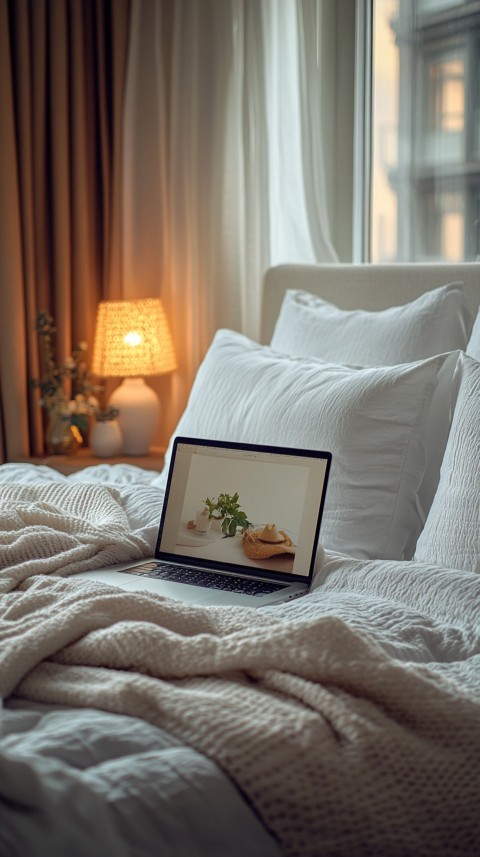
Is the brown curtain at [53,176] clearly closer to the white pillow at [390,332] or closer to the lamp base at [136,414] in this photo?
the lamp base at [136,414]

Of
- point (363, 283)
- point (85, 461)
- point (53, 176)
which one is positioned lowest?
point (85, 461)

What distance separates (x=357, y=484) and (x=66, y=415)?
1.55 meters

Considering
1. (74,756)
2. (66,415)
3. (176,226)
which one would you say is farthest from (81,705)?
(176,226)

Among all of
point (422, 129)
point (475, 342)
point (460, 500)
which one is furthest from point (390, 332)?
point (422, 129)

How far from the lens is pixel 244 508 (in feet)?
5.31

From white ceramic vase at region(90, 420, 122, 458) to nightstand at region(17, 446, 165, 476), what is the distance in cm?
2

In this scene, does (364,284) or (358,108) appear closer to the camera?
(364,284)

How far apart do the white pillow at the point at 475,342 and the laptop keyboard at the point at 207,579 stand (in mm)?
678

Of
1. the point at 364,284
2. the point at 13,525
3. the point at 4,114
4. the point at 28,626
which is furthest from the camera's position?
the point at 4,114

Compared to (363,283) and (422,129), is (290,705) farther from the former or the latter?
(422,129)

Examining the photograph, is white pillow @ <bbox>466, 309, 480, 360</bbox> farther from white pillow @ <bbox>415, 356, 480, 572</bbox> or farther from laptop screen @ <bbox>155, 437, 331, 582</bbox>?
laptop screen @ <bbox>155, 437, 331, 582</bbox>

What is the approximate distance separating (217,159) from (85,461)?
106 cm

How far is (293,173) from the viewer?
292 centimetres

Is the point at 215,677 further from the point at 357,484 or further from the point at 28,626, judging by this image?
the point at 357,484
